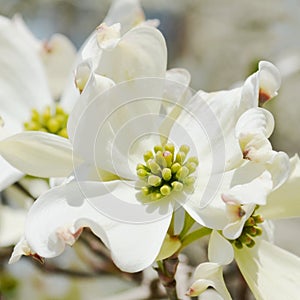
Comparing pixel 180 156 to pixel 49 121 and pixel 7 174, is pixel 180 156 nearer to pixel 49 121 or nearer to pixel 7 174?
pixel 7 174

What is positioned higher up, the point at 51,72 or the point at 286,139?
the point at 51,72

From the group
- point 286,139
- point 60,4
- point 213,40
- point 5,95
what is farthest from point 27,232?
point 213,40

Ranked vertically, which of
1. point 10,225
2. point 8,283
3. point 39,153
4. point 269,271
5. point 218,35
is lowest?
point 218,35

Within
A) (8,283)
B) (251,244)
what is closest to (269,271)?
(251,244)

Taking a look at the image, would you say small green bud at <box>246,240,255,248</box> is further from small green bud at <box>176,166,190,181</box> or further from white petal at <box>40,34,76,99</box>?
white petal at <box>40,34,76,99</box>

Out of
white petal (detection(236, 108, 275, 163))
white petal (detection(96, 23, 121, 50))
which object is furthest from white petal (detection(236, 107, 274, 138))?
white petal (detection(96, 23, 121, 50))

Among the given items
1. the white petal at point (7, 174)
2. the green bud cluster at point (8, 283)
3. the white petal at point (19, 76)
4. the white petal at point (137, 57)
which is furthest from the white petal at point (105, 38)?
the green bud cluster at point (8, 283)

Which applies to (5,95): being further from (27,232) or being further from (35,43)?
(27,232)
